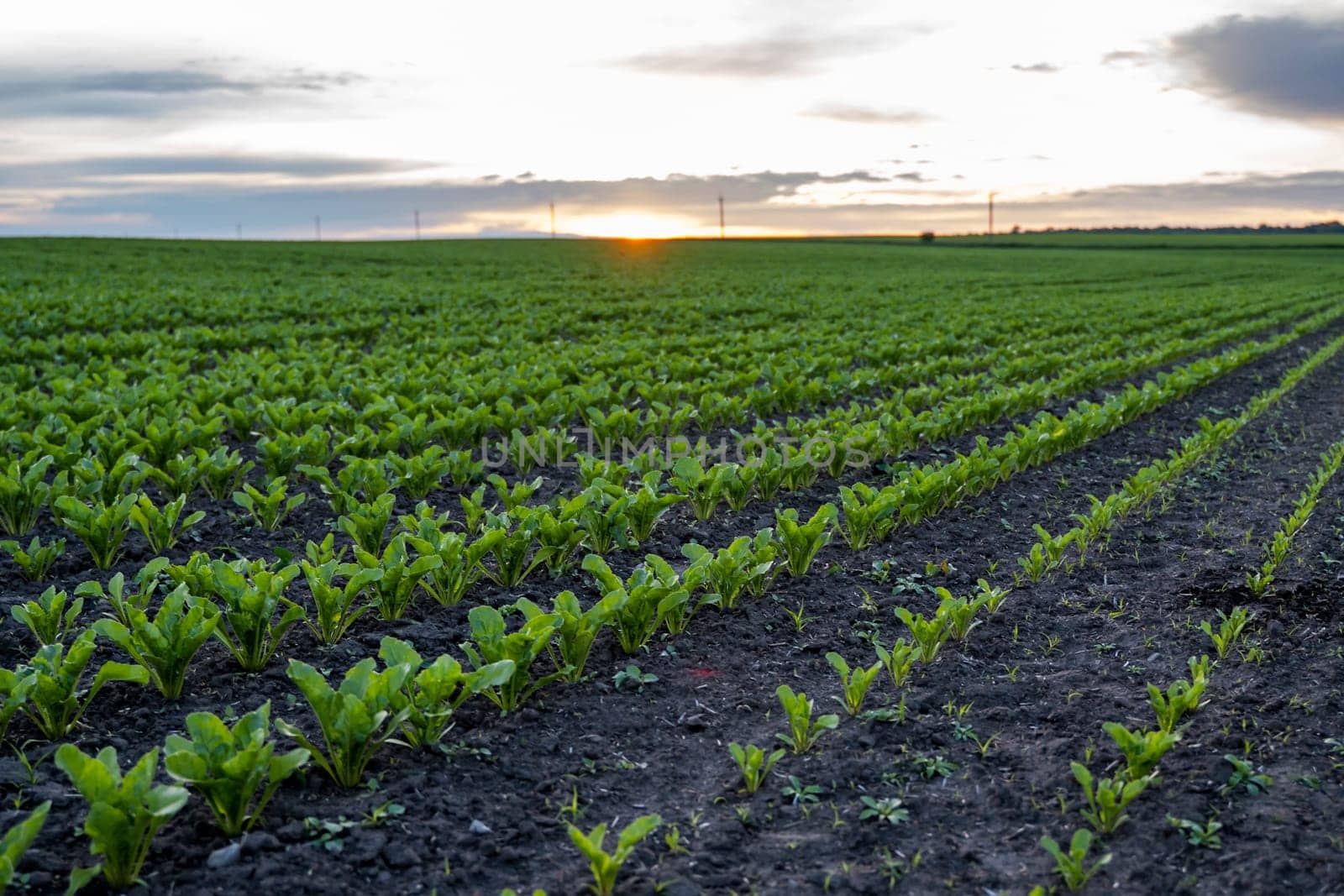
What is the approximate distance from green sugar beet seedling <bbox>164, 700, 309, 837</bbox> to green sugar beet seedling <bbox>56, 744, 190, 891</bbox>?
0.42 feet

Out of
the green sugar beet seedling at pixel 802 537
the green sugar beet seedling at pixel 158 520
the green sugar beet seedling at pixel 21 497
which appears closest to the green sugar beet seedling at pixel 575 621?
the green sugar beet seedling at pixel 802 537

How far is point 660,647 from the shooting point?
5145 mm

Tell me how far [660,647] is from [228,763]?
2322mm

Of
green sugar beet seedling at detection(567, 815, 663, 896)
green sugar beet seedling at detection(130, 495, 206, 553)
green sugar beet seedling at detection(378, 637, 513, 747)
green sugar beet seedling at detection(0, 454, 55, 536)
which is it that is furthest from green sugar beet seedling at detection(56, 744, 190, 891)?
green sugar beet seedling at detection(0, 454, 55, 536)

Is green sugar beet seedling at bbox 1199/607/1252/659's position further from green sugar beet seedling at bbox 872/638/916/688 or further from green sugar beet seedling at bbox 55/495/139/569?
green sugar beet seedling at bbox 55/495/139/569

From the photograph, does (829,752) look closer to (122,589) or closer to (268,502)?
(122,589)

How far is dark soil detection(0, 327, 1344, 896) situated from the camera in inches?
134

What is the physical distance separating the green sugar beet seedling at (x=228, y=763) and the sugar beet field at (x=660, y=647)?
25mm

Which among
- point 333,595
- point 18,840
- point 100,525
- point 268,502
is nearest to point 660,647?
point 333,595

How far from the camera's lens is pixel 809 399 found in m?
12.5

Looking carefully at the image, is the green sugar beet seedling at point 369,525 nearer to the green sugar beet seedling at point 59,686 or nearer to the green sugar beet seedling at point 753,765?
the green sugar beet seedling at point 59,686

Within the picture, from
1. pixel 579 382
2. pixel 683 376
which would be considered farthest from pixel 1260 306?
pixel 579 382

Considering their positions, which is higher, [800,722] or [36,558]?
[36,558]

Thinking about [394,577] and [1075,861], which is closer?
[1075,861]
